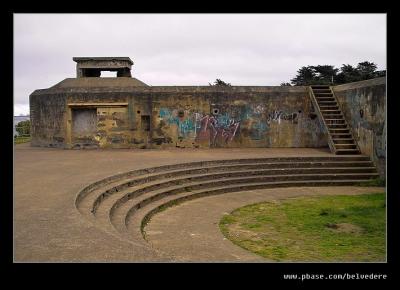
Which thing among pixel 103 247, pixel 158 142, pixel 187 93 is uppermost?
pixel 187 93

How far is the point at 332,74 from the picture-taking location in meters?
29.8

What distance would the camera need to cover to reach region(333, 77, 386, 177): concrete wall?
11086mm

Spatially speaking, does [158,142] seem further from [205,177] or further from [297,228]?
[297,228]

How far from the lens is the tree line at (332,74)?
2717 centimetres

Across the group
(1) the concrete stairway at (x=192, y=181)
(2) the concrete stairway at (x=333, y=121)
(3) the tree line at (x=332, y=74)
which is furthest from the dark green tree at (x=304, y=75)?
(1) the concrete stairway at (x=192, y=181)

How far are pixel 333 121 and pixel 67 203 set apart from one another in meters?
10.3

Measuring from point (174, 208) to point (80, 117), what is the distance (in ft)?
27.0

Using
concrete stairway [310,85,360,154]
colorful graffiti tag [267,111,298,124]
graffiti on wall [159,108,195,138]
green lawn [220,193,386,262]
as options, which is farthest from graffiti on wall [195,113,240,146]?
green lawn [220,193,386,262]

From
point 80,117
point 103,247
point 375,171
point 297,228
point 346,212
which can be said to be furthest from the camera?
point 80,117

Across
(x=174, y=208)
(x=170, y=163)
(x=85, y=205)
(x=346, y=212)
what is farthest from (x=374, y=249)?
(x=170, y=163)

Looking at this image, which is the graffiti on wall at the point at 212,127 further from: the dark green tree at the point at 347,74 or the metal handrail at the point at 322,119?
the dark green tree at the point at 347,74

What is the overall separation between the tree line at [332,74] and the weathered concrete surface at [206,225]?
18.8m

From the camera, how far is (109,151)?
540 inches

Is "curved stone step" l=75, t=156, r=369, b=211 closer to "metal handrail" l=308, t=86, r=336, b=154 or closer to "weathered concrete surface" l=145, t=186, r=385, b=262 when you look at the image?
"metal handrail" l=308, t=86, r=336, b=154
